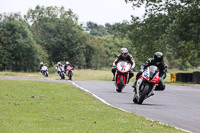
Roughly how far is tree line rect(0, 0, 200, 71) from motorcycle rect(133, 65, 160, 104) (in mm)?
24912

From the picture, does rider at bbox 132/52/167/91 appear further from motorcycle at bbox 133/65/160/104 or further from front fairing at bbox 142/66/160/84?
front fairing at bbox 142/66/160/84

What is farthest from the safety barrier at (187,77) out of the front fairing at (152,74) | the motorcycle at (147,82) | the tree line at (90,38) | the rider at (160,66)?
the front fairing at (152,74)

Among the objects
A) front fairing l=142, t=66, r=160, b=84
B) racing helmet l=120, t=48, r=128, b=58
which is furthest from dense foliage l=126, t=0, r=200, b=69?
front fairing l=142, t=66, r=160, b=84

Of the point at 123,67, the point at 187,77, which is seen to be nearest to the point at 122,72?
the point at 123,67

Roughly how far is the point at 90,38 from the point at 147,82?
99.4m

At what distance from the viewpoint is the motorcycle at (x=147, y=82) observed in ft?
42.1

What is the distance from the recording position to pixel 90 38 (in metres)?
112

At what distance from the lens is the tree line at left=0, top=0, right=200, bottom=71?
3934 centimetres

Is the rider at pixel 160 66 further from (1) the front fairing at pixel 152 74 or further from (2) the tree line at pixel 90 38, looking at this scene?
(2) the tree line at pixel 90 38

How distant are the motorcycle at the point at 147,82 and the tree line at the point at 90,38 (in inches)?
981

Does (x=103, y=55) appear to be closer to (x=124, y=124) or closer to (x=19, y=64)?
(x=19, y=64)

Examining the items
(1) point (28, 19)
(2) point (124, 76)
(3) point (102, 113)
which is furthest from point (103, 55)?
(3) point (102, 113)

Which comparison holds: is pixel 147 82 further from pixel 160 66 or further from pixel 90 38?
pixel 90 38

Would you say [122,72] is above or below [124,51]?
below
